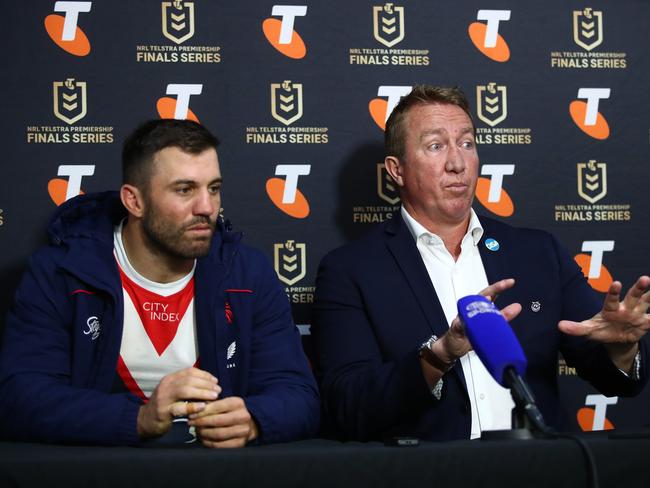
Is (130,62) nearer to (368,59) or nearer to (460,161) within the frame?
(368,59)

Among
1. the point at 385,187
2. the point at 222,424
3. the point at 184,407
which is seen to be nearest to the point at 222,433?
the point at 222,424

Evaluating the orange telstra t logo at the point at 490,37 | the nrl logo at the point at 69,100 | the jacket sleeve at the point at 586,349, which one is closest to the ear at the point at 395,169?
the jacket sleeve at the point at 586,349

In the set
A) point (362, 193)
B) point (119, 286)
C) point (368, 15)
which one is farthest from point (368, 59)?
point (119, 286)

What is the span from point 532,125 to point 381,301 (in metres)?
1.05

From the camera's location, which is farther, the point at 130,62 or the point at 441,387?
the point at 130,62

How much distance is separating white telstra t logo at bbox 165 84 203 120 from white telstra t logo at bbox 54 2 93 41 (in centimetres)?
36

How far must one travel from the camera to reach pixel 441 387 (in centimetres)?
200

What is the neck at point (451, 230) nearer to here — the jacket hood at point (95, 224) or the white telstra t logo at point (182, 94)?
the jacket hood at point (95, 224)

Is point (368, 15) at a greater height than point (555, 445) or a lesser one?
greater

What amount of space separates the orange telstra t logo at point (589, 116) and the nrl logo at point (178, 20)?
4.57 ft

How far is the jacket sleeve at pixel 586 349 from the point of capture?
7.11ft

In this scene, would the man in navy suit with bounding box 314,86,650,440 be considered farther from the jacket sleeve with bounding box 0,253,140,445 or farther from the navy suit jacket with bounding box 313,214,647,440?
the jacket sleeve with bounding box 0,253,140,445

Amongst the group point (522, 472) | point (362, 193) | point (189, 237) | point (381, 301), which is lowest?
point (522, 472)

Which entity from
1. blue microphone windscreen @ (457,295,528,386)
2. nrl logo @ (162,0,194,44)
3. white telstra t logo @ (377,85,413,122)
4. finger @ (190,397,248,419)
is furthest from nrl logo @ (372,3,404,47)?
blue microphone windscreen @ (457,295,528,386)
